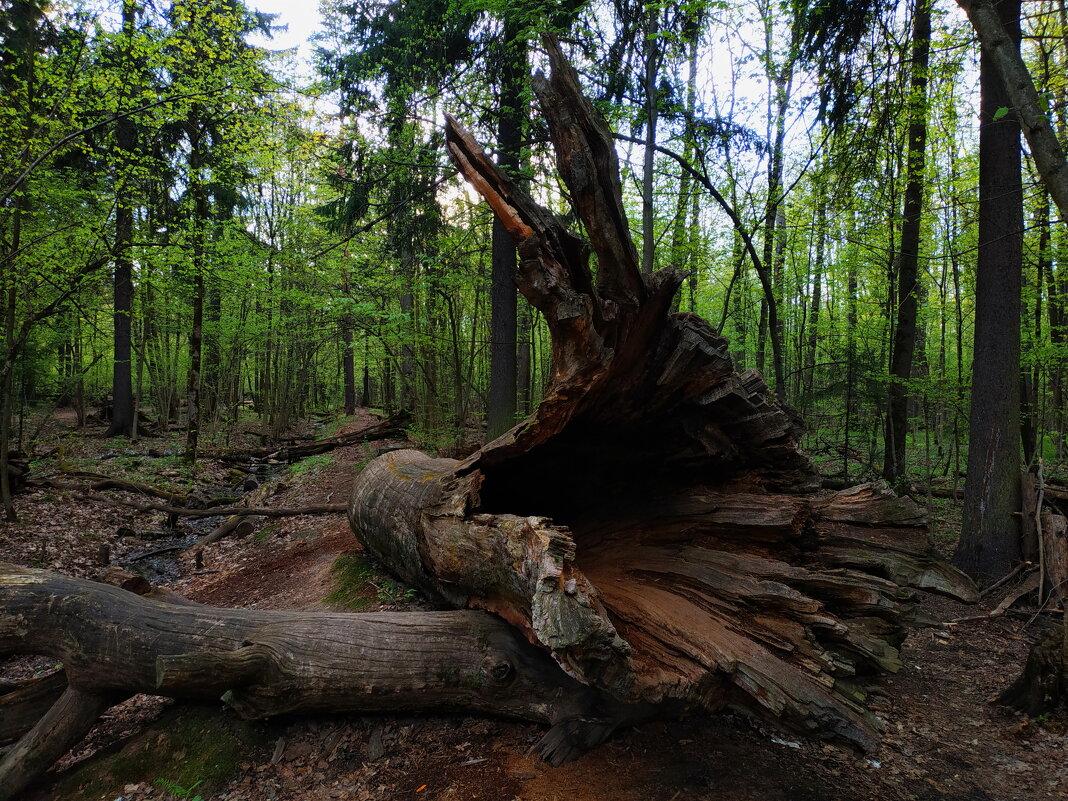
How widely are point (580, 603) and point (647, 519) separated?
226cm

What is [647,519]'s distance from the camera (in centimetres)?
467

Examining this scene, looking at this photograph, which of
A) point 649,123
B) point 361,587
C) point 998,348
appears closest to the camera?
point 361,587

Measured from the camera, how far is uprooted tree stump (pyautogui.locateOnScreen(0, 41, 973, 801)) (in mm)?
3031

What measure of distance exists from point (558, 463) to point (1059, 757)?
142 inches

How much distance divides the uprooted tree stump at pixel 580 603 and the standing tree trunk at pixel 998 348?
2998 millimetres

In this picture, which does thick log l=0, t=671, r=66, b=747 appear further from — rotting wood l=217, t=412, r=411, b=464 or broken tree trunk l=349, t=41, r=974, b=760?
rotting wood l=217, t=412, r=411, b=464

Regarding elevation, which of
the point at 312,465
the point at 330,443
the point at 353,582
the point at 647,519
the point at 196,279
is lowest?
the point at 353,582

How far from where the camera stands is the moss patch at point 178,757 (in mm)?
3084

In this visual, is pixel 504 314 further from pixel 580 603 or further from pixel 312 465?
pixel 580 603

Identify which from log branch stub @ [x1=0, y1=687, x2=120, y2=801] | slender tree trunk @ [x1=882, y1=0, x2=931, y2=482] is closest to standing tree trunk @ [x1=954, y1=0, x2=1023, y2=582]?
slender tree trunk @ [x1=882, y1=0, x2=931, y2=482]

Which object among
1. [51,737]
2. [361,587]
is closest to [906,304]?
[361,587]

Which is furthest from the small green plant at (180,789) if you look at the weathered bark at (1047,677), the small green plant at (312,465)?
the small green plant at (312,465)

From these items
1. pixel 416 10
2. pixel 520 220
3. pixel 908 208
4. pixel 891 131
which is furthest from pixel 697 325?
pixel 416 10

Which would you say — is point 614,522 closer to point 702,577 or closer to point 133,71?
point 702,577
